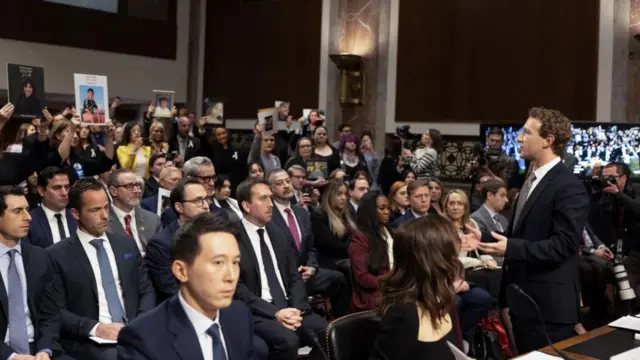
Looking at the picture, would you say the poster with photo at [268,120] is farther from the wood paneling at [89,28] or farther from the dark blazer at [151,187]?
the wood paneling at [89,28]

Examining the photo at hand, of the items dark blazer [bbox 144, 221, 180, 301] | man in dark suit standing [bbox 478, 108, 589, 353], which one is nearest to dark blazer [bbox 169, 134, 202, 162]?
dark blazer [bbox 144, 221, 180, 301]

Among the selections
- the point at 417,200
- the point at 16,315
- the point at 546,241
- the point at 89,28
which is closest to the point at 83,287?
the point at 16,315

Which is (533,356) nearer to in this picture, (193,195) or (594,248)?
(193,195)

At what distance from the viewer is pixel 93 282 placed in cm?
343

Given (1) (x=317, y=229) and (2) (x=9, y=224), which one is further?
(1) (x=317, y=229)

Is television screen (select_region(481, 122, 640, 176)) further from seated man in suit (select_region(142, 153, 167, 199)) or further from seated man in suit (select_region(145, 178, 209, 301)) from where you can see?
seated man in suit (select_region(145, 178, 209, 301))

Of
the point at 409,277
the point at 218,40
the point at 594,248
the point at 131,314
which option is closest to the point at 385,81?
the point at 218,40

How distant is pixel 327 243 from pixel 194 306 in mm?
3795

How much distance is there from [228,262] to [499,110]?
788cm

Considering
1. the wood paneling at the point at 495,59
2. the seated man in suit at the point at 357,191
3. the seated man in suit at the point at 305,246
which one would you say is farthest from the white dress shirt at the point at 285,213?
the wood paneling at the point at 495,59

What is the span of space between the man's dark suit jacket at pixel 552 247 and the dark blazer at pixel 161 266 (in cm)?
184

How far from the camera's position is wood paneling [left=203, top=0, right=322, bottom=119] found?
11.2m

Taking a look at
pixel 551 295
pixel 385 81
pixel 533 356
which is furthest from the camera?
pixel 385 81

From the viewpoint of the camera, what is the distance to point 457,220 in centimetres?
543
